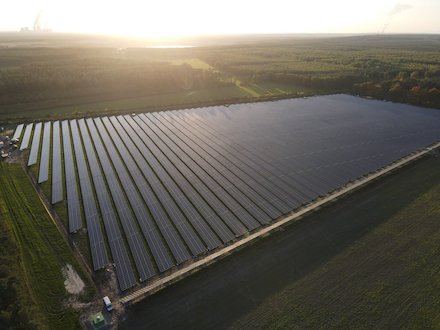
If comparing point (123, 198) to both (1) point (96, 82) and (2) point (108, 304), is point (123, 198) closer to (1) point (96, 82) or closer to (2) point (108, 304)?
(2) point (108, 304)

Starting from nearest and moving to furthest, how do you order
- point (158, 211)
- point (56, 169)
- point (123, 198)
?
point (158, 211) → point (123, 198) → point (56, 169)

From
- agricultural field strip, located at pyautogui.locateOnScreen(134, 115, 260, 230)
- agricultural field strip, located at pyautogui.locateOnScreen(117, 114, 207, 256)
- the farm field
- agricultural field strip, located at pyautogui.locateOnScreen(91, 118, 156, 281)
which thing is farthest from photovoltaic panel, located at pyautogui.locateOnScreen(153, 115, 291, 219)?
agricultural field strip, located at pyautogui.locateOnScreen(91, 118, 156, 281)

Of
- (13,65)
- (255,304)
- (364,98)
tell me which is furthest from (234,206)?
(13,65)

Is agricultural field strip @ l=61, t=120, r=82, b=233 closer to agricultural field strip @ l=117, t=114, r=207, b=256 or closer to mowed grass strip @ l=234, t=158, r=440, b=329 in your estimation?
agricultural field strip @ l=117, t=114, r=207, b=256

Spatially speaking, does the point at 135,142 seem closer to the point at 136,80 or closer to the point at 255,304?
the point at 255,304

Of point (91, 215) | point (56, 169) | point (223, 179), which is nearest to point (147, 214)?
point (91, 215)

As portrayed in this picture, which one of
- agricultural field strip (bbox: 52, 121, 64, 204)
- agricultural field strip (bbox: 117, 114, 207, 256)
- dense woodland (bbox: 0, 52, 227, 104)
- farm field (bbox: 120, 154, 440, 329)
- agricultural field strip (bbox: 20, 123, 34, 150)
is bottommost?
farm field (bbox: 120, 154, 440, 329)

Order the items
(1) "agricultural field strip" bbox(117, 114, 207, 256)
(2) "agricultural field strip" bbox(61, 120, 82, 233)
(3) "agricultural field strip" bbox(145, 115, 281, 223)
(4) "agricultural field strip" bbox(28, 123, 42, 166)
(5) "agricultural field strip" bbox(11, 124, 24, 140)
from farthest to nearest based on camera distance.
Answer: (5) "agricultural field strip" bbox(11, 124, 24, 140), (4) "agricultural field strip" bbox(28, 123, 42, 166), (3) "agricultural field strip" bbox(145, 115, 281, 223), (2) "agricultural field strip" bbox(61, 120, 82, 233), (1) "agricultural field strip" bbox(117, 114, 207, 256)
